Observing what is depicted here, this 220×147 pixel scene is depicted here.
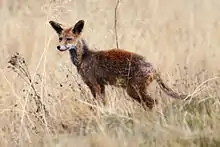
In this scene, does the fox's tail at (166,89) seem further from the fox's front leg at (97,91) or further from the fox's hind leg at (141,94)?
A: the fox's front leg at (97,91)

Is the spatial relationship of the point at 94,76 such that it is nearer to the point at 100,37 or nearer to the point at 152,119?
the point at 152,119

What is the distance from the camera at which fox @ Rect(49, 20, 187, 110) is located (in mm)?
6762

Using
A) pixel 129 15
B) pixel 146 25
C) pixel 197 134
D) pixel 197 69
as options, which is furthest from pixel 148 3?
pixel 197 134

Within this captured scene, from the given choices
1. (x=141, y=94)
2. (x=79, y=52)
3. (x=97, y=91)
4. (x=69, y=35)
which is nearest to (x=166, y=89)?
(x=141, y=94)

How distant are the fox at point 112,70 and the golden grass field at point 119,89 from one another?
10 cm

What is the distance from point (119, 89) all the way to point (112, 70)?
33 centimetres

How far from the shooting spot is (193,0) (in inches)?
439

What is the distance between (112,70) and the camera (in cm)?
690

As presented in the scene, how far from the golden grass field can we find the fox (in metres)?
0.10

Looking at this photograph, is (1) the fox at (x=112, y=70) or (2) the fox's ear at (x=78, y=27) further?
(2) the fox's ear at (x=78, y=27)

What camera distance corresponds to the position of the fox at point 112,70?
22.2 ft

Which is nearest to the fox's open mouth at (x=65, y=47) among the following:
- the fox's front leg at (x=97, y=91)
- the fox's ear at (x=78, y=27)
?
the fox's ear at (x=78, y=27)

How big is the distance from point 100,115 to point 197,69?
1.83 meters

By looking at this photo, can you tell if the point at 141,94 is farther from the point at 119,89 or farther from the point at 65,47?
the point at 65,47
